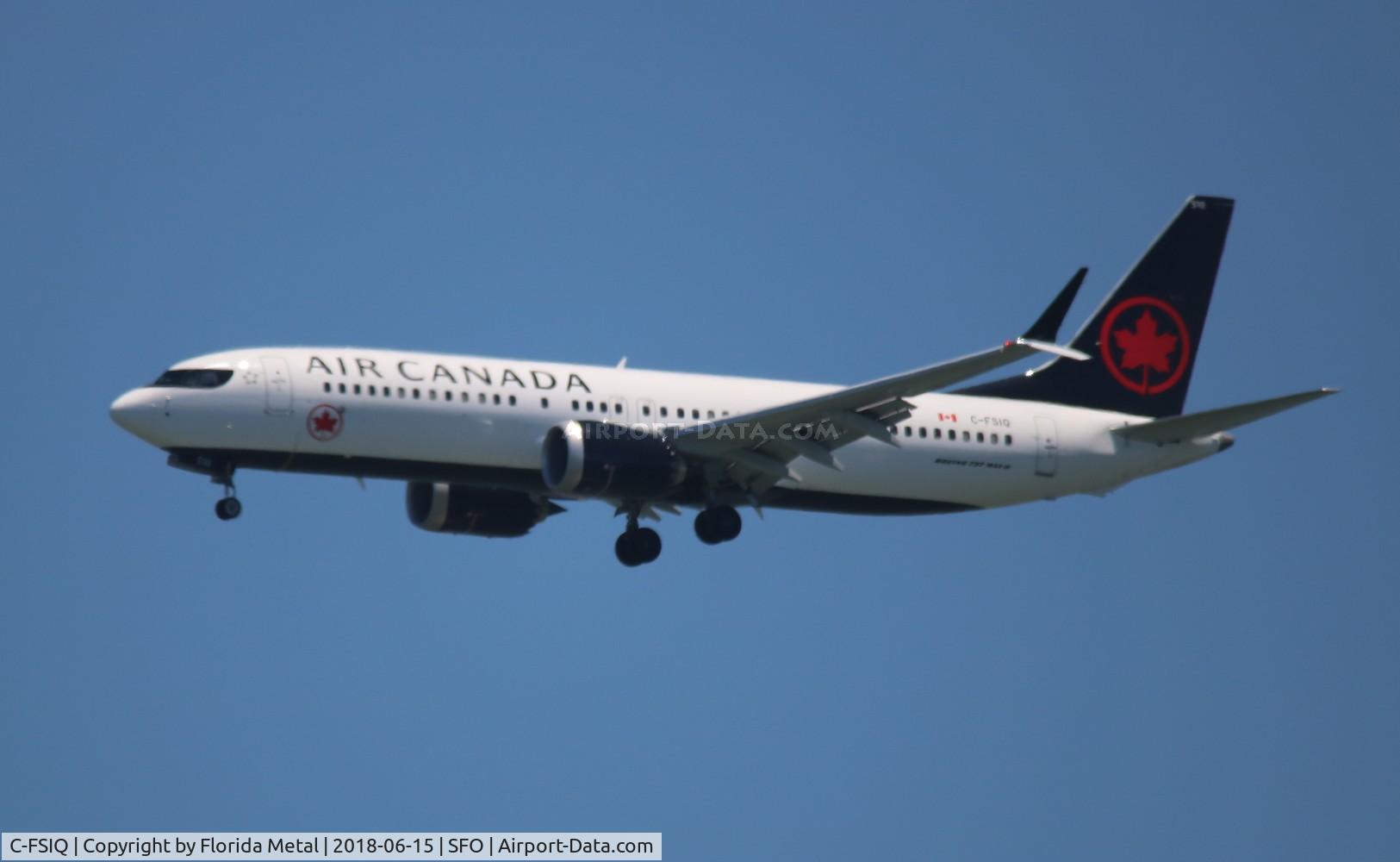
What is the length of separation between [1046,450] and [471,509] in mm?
13897

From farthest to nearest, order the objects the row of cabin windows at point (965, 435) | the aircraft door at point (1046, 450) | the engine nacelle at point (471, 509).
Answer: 1. the aircraft door at point (1046, 450)
2. the engine nacelle at point (471, 509)
3. the row of cabin windows at point (965, 435)

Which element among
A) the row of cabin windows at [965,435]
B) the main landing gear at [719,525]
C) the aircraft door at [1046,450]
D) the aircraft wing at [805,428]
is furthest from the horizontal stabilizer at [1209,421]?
the main landing gear at [719,525]

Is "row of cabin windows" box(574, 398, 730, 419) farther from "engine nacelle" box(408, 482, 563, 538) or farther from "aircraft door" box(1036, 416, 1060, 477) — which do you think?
"aircraft door" box(1036, 416, 1060, 477)

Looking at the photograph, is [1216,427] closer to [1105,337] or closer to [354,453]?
[1105,337]

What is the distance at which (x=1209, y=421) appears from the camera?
155 feet

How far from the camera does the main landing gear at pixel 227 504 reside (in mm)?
43531

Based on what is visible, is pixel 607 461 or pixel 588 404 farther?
pixel 588 404

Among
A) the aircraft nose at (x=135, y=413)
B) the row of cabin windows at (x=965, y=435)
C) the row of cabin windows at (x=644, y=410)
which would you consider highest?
the row of cabin windows at (x=965, y=435)

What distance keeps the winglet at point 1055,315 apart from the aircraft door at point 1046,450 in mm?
10926

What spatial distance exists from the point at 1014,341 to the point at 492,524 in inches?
634

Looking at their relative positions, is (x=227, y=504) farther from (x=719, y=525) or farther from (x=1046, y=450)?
(x=1046, y=450)

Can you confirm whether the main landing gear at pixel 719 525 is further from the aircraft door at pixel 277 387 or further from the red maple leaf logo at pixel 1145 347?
the red maple leaf logo at pixel 1145 347

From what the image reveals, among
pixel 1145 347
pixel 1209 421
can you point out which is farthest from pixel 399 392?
pixel 1145 347

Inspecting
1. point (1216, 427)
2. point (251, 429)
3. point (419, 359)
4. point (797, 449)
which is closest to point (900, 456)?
point (797, 449)
